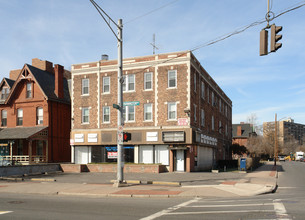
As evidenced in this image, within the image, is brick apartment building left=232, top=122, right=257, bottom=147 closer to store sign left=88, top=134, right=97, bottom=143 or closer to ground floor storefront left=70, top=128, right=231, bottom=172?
ground floor storefront left=70, top=128, right=231, bottom=172

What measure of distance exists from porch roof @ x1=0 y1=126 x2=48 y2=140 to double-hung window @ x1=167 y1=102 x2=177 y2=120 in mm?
14182

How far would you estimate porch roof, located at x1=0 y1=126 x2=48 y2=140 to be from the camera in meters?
33.1

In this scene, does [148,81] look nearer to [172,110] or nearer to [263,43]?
[172,110]

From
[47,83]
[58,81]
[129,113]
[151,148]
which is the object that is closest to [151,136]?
[151,148]

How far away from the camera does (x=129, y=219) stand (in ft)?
30.0

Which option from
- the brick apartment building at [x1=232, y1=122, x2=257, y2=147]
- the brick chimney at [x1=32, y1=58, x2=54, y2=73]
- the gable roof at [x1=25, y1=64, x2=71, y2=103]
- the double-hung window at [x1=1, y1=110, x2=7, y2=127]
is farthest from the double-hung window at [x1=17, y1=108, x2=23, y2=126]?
the brick apartment building at [x1=232, y1=122, x2=257, y2=147]

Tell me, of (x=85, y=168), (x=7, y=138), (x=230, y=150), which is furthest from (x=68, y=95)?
(x=230, y=150)

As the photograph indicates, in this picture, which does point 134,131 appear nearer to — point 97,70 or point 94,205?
point 97,70

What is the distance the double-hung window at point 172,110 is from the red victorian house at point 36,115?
13.9 metres

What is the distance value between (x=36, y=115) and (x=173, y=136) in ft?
54.1

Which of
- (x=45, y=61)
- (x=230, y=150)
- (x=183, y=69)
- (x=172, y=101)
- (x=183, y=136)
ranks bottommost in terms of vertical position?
(x=230, y=150)

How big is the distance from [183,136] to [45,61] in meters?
22.9

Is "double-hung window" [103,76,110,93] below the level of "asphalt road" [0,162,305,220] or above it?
above

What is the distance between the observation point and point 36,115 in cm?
3591
